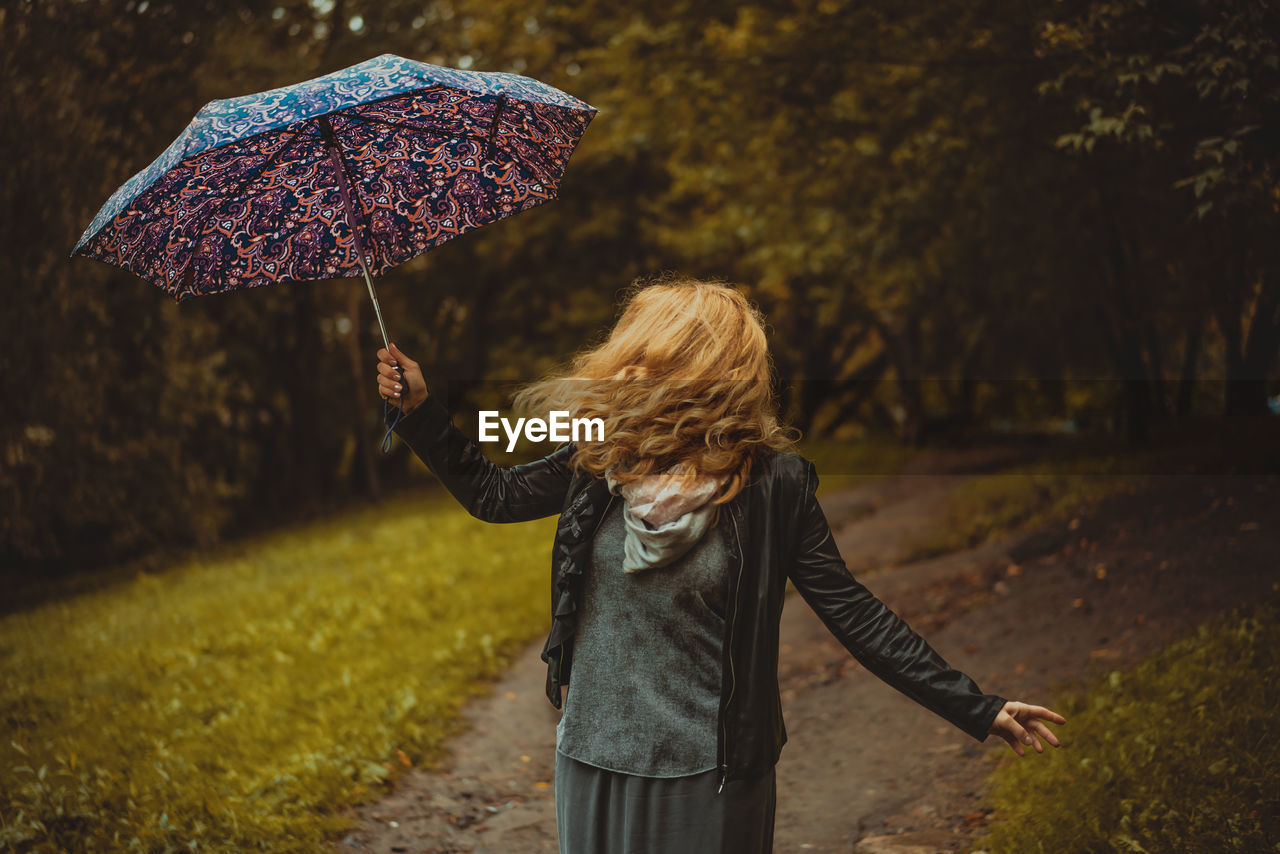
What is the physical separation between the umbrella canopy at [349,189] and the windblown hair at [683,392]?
3.39 ft

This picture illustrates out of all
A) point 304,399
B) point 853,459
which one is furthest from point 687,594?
point 304,399

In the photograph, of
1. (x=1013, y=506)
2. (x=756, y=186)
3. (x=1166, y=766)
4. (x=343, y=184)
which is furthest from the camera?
(x=756, y=186)

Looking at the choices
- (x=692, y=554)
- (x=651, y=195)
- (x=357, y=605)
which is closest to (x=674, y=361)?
(x=692, y=554)

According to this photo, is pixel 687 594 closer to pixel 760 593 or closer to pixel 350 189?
pixel 760 593

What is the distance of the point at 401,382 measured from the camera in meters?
2.54

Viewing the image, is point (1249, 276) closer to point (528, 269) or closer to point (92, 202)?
point (92, 202)

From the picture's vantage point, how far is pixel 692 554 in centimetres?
235

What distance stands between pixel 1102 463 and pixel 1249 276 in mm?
3025

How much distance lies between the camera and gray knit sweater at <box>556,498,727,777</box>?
7.61ft

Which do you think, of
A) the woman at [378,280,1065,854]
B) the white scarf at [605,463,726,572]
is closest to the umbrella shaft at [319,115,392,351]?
the woman at [378,280,1065,854]

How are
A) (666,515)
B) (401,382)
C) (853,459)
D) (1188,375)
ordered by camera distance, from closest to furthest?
(666,515) < (401,382) < (1188,375) < (853,459)

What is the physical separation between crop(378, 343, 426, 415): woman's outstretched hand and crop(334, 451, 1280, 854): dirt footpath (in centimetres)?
287

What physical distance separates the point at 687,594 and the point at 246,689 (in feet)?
17.4

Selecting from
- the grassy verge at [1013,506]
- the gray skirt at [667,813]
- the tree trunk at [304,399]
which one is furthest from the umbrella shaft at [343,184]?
the tree trunk at [304,399]
